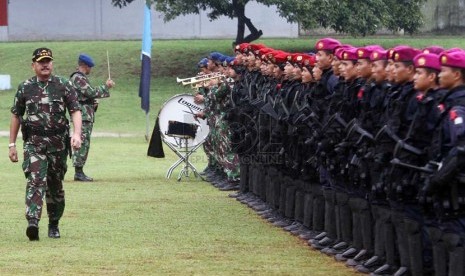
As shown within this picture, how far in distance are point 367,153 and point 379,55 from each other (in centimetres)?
107

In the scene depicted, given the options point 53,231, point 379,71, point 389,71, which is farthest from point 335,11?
point 389,71

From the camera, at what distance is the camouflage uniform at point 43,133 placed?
525 inches

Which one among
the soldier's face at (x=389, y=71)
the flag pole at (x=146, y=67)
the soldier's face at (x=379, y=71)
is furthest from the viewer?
the flag pole at (x=146, y=67)

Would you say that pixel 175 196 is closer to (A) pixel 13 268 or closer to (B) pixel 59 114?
(B) pixel 59 114

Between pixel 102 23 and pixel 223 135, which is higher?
pixel 223 135

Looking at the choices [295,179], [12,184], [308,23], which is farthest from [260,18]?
[295,179]

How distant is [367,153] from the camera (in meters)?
11.3

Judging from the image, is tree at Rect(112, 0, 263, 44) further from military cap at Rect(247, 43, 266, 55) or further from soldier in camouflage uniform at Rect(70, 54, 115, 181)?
military cap at Rect(247, 43, 266, 55)

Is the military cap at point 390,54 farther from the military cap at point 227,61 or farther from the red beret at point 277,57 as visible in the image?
the military cap at point 227,61

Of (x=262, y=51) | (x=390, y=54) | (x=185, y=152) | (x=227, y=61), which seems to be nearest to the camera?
(x=390, y=54)

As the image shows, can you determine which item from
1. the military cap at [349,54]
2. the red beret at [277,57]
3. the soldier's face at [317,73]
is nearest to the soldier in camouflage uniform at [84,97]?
the red beret at [277,57]

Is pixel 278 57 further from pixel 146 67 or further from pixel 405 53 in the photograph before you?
pixel 146 67

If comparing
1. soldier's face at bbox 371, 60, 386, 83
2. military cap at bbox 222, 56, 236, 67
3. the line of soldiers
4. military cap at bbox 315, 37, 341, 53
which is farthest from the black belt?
military cap at bbox 222, 56, 236, 67

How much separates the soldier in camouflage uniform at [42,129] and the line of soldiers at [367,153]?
8.35 feet
